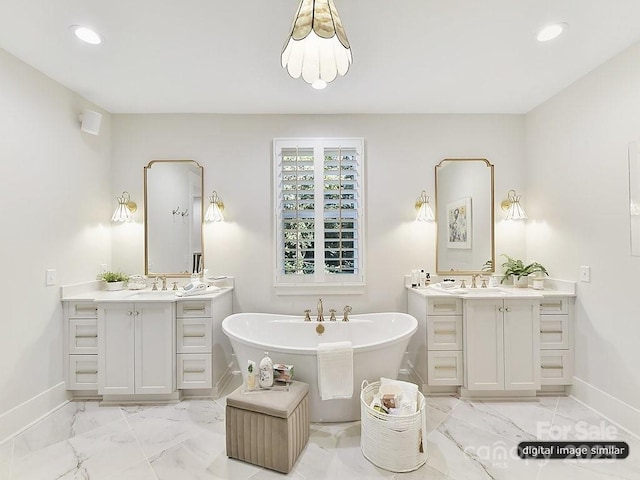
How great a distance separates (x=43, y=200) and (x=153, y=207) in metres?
0.91

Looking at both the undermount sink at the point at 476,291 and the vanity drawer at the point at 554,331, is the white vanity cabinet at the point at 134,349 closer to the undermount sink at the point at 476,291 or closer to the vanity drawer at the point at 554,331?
the undermount sink at the point at 476,291

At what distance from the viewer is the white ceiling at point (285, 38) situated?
6.13 feet

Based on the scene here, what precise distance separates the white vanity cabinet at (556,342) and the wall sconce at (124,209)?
3.87m

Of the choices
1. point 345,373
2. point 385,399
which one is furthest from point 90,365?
point 385,399

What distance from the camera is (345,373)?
7.49 ft

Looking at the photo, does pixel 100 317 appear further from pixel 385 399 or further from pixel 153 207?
pixel 385 399

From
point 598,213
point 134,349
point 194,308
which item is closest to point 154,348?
point 134,349

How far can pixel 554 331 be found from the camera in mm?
2764

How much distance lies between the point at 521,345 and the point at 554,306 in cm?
45

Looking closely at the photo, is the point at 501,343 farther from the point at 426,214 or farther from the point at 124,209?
the point at 124,209

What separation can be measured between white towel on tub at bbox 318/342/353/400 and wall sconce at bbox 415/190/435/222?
5.29 feet

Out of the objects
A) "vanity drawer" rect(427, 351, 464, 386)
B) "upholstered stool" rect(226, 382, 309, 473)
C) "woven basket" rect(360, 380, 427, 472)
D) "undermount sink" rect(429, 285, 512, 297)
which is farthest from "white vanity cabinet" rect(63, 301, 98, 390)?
"undermount sink" rect(429, 285, 512, 297)

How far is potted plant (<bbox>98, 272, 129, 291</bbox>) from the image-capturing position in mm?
3057

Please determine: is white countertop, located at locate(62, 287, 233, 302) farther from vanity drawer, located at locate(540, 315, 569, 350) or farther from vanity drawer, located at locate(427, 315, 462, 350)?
vanity drawer, located at locate(540, 315, 569, 350)
